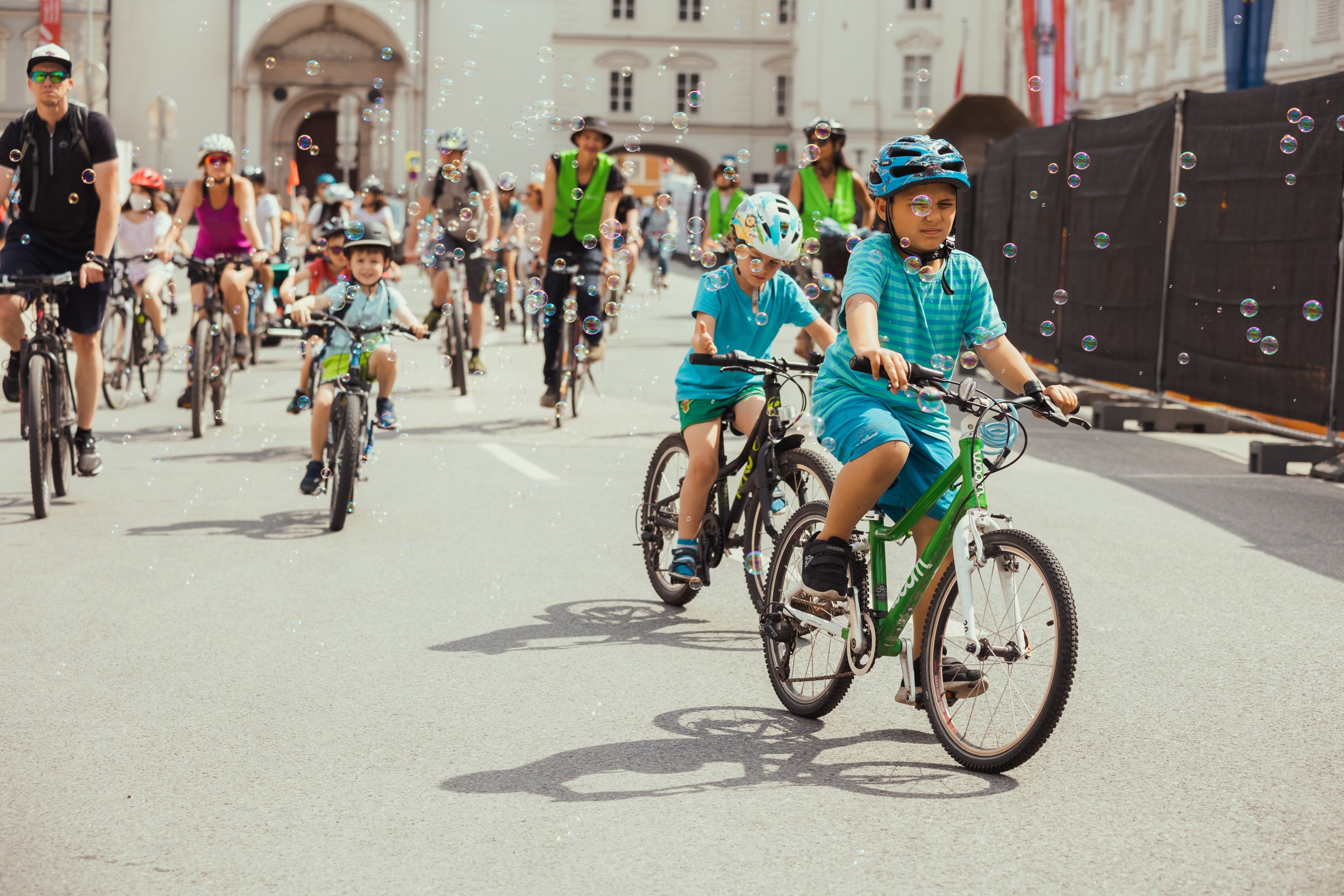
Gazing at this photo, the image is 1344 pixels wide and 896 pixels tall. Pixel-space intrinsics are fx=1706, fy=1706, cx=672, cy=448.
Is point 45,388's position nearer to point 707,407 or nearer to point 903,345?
point 707,407

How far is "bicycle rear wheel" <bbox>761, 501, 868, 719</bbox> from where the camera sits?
198 inches

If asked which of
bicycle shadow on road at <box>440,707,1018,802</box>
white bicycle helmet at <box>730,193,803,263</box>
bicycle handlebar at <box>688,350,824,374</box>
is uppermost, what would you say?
white bicycle helmet at <box>730,193,803,263</box>

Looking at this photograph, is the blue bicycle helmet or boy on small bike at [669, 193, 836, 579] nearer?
the blue bicycle helmet

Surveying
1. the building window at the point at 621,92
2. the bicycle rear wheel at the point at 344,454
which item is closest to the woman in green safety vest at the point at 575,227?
the bicycle rear wheel at the point at 344,454

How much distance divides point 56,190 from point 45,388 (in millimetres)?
1021

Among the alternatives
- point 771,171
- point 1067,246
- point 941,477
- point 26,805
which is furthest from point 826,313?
point 771,171

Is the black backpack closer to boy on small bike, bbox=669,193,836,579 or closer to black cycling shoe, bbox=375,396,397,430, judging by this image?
black cycling shoe, bbox=375,396,397,430

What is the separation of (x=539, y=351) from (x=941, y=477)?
1522cm

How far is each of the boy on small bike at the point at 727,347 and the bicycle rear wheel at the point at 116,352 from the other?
7881mm

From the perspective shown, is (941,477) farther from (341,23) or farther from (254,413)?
(341,23)

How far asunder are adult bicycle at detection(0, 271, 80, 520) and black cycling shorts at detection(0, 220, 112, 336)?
79 mm

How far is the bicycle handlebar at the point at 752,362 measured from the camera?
5.49 m

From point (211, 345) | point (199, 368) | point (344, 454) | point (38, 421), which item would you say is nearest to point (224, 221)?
point (211, 345)

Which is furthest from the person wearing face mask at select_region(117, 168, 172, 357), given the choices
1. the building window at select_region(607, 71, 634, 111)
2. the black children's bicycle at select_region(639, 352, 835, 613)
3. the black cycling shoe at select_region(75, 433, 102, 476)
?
the building window at select_region(607, 71, 634, 111)
